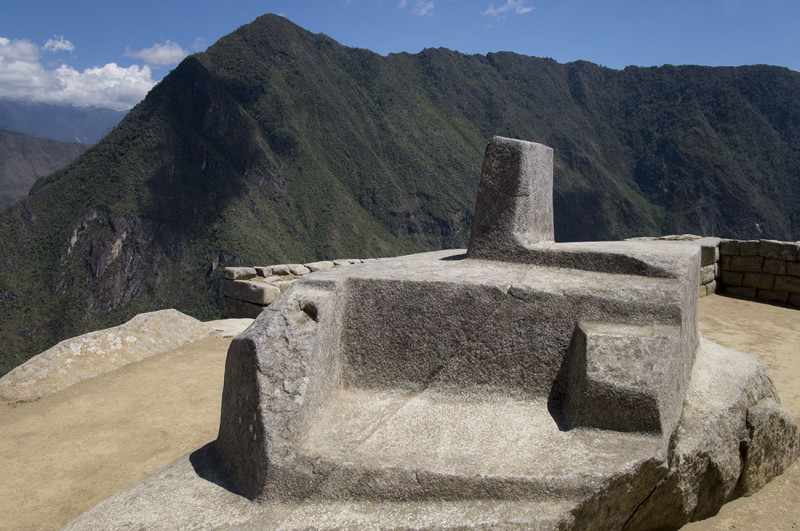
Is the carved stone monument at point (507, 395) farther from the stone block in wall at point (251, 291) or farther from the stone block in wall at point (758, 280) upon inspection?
the stone block in wall at point (758, 280)

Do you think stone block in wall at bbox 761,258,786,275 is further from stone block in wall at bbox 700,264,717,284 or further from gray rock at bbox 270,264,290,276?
gray rock at bbox 270,264,290,276

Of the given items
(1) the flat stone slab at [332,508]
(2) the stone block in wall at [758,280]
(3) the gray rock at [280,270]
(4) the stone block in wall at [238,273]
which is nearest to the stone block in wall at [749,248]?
(2) the stone block in wall at [758,280]

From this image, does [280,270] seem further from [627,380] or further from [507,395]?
[627,380]

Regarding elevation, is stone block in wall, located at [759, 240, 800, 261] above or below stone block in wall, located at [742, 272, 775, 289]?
above

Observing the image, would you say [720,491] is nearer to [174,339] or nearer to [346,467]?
[346,467]

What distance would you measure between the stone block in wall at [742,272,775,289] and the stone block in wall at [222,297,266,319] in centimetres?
687

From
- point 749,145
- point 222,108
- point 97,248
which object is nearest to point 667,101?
point 749,145

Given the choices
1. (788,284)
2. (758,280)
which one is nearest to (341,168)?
(758,280)

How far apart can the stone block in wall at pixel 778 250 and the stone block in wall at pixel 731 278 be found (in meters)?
0.45

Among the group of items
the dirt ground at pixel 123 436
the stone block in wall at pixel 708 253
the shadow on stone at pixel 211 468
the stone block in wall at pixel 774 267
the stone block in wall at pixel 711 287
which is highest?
the stone block in wall at pixel 708 253

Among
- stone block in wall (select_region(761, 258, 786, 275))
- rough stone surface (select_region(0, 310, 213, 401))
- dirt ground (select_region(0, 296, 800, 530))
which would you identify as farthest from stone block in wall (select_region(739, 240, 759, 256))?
rough stone surface (select_region(0, 310, 213, 401))

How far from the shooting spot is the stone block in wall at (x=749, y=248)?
313 inches

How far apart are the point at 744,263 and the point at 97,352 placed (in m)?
8.35

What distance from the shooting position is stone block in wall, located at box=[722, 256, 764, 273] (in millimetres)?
7980
